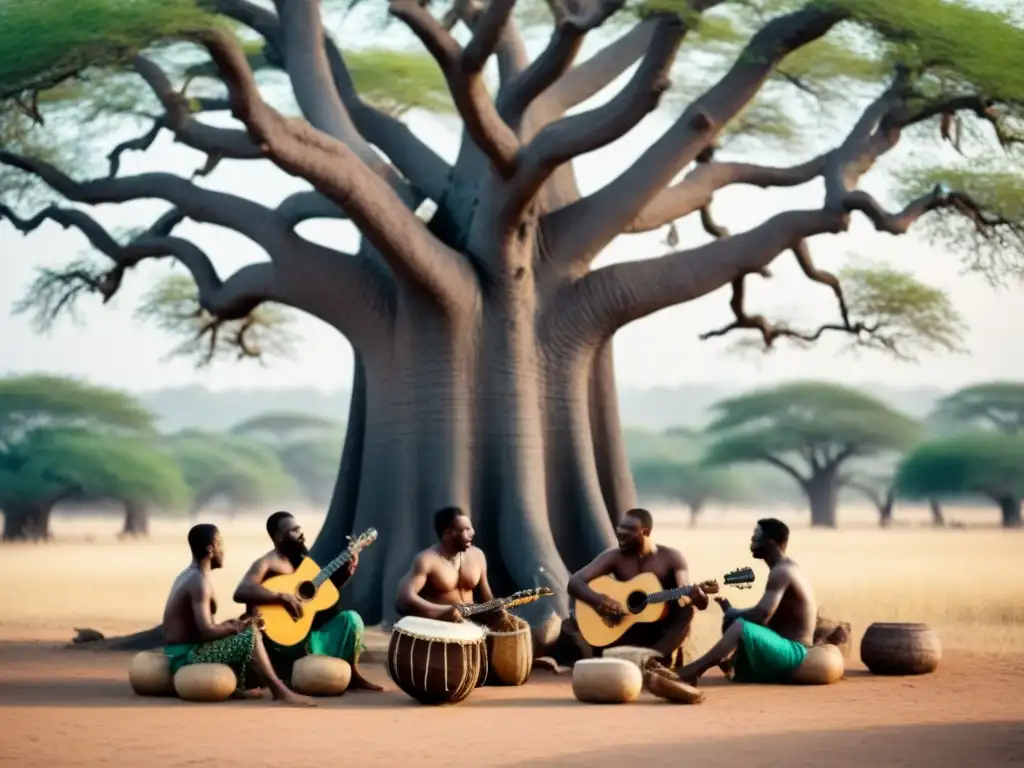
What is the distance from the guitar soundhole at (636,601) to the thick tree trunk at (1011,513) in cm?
4507

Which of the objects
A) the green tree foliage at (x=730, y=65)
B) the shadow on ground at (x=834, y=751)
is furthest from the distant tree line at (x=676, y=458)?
the shadow on ground at (x=834, y=751)

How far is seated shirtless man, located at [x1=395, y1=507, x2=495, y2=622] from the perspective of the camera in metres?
10.5

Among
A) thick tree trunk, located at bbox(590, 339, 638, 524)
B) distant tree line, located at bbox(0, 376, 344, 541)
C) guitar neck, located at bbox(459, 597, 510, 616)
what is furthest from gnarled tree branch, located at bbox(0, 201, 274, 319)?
distant tree line, located at bbox(0, 376, 344, 541)

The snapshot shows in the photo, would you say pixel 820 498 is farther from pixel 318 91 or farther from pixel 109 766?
pixel 109 766

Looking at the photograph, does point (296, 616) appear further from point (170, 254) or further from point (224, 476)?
point (224, 476)

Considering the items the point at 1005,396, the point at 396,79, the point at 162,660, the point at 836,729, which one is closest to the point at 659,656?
the point at 836,729

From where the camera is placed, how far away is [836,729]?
9.12m

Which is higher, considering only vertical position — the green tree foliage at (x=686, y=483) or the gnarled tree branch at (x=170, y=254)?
the green tree foliage at (x=686, y=483)

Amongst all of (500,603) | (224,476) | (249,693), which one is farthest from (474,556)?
(224,476)

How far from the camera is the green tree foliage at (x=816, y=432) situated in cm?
5325

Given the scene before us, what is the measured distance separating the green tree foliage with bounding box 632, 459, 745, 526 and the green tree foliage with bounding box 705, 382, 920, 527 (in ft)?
43.4

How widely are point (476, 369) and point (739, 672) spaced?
4138 millimetres

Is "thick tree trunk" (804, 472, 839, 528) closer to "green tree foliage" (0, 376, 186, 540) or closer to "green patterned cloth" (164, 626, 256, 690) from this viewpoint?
"green tree foliage" (0, 376, 186, 540)

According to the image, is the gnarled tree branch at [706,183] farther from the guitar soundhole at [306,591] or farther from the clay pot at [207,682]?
the clay pot at [207,682]
